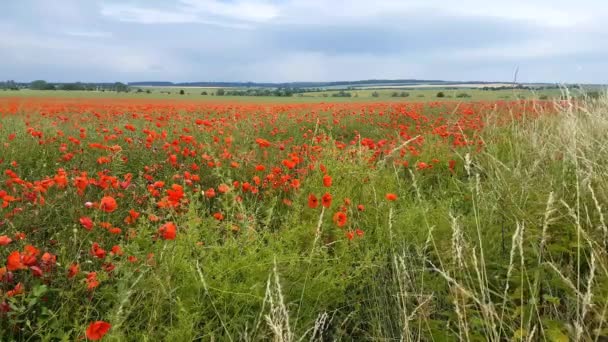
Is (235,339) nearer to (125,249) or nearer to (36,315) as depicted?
(125,249)

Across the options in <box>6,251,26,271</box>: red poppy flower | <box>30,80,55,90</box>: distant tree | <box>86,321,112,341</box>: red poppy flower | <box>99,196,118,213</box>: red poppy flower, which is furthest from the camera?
<box>30,80,55,90</box>: distant tree

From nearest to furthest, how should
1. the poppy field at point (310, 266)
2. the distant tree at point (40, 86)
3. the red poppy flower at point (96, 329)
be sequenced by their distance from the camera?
the red poppy flower at point (96, 329) < the poppy field at point (310, 266) < the distant tree at point (40, 86)

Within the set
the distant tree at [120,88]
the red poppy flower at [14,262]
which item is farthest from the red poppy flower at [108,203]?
the distant tree at [120,88]

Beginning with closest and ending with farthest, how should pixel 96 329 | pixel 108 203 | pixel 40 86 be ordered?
pixel 96 329 < pixel 108 203 < pixel 40 86

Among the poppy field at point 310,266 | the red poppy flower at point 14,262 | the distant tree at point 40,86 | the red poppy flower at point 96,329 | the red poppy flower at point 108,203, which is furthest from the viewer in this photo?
the distant tree at point 40,86

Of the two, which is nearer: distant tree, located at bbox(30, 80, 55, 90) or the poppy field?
the poppy field

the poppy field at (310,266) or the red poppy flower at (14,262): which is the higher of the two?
the red poppy flower at (14,262)

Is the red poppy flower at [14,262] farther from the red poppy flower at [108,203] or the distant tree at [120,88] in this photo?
the distant tree at [120,88]

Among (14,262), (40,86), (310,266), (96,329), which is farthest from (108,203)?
(40,86)

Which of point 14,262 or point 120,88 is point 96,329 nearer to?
point 14,262

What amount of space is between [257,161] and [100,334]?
11.1 ft

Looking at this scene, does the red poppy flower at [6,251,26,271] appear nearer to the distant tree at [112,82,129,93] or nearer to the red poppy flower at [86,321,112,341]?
the red poppy flower at [86,321,112,341]

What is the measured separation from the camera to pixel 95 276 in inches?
79.3

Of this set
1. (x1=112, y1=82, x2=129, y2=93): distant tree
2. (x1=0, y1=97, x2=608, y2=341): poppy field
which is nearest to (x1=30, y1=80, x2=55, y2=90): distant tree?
(x1=112, y1=82, x2=129, y2=93): distant tree
